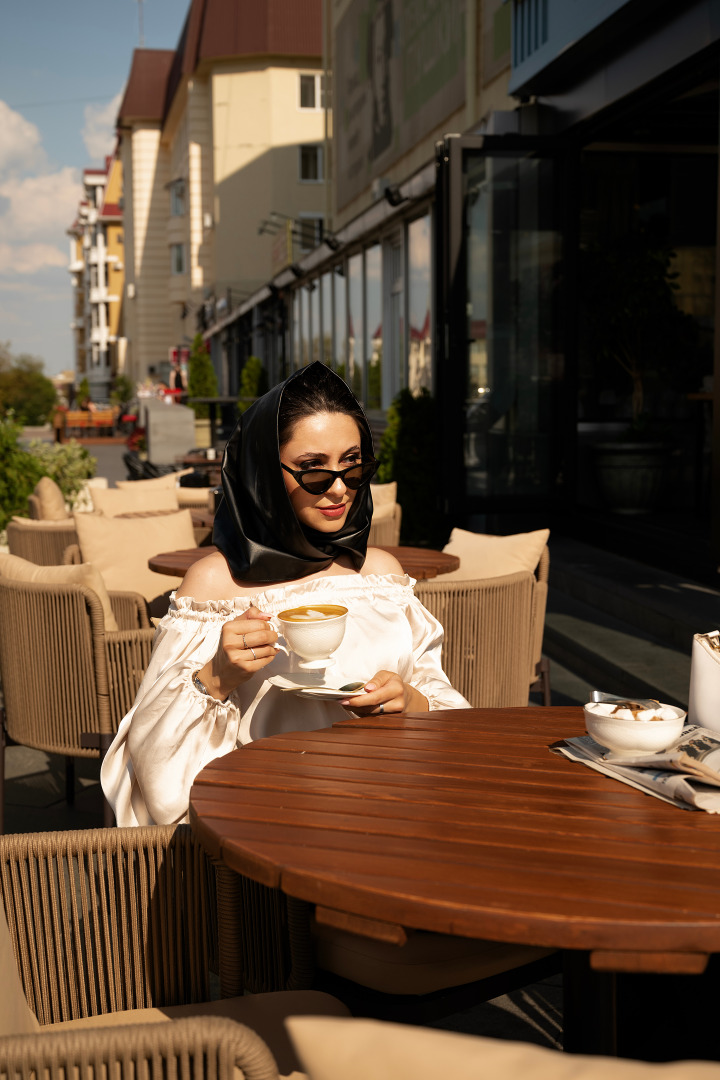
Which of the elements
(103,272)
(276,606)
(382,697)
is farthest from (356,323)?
(103,272)

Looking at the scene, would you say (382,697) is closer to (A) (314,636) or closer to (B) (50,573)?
(A) (314,636)

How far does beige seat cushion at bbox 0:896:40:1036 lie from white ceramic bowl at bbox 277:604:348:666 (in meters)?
0.67

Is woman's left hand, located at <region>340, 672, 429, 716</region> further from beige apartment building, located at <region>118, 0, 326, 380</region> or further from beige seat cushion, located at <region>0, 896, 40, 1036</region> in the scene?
beige apartment building, located at <region>118, 0, 326, 380</region>

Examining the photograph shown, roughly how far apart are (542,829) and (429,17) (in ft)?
42.4

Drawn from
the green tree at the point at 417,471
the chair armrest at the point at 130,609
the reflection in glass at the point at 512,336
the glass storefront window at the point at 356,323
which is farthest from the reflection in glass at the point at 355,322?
the chair armrest at the point at 130,609

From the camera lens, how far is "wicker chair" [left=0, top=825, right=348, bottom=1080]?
1690 mm

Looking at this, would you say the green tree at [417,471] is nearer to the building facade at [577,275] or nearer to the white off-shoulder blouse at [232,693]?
the building facade at [577,275]

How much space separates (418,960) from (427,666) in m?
0.76

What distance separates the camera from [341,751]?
1938 mm

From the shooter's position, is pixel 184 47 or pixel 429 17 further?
pixel 184 47

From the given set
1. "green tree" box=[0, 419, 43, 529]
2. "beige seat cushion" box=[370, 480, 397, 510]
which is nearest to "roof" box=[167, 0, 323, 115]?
"green tree" box=[0, 419, 43, 529]

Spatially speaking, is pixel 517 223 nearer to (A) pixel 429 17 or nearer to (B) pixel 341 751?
(A) pixel 429 17

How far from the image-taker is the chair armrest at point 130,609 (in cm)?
432

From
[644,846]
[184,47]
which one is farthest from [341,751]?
[184,47]
